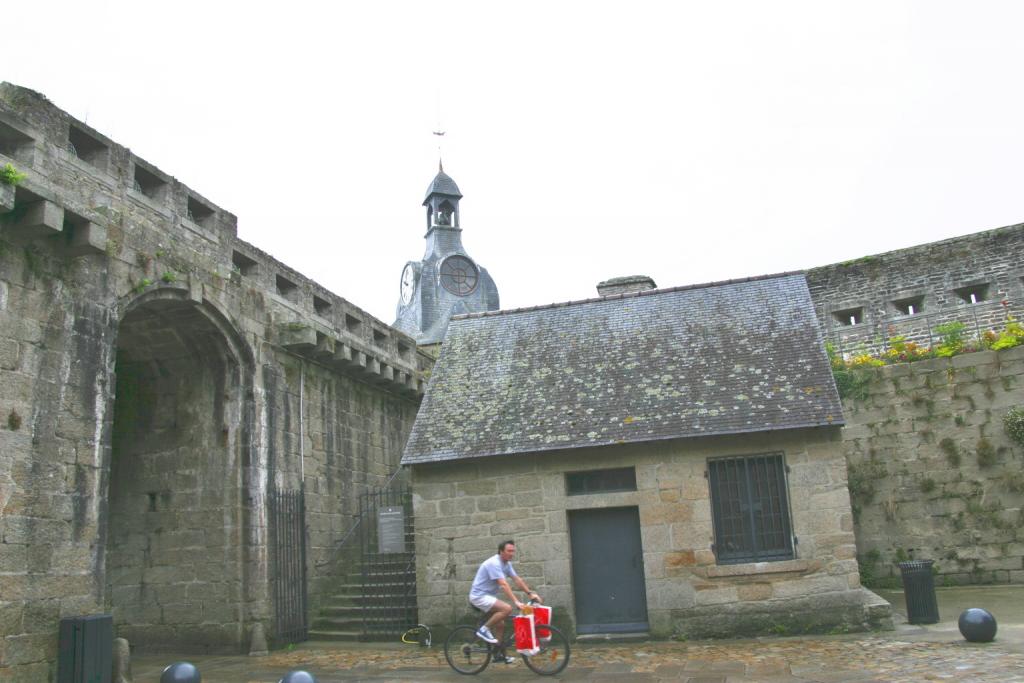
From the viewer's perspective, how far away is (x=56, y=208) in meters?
7.41

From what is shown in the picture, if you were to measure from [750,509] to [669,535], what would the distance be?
1.02 m

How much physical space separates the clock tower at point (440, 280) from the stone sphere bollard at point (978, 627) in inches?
1122

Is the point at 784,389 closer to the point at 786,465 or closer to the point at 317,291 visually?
the point at 786,465

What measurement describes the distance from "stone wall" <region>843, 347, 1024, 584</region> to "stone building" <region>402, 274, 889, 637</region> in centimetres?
321

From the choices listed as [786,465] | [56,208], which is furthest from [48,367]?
[786,465]

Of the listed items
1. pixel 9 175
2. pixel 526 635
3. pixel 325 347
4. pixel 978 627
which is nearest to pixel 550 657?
pixel 526 635

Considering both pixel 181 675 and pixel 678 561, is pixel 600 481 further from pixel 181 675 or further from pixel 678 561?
pixel 181 675

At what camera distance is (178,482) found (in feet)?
35.6

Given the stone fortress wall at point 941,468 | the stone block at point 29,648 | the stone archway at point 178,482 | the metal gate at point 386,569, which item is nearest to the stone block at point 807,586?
the stone fortress wall at point 941,468

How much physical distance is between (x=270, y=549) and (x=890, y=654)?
732cm

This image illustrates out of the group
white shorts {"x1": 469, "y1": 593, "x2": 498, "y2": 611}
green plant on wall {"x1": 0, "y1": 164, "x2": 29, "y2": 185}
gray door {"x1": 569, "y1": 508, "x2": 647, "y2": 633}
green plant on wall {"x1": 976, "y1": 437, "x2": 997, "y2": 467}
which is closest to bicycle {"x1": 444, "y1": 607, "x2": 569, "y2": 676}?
white shorts {"x1": 469, "y1": 593, "x2": 498, "y2": 611}

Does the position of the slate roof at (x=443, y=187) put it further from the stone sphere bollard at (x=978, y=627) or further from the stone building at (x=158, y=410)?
the stone sphere bollard at (x=978, y=627)

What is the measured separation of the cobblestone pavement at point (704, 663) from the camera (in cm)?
695

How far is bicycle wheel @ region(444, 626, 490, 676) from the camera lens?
812 centimetres
